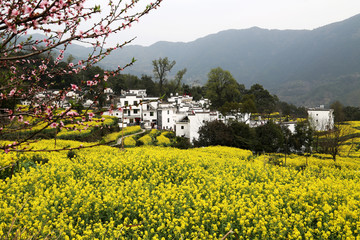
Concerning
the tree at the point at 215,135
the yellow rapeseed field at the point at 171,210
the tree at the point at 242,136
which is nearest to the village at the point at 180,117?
the tree at the point at 215,135

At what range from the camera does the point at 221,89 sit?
67.6 m

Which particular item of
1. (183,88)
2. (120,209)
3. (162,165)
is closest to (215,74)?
(183,88)

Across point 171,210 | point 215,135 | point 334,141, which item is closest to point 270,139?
point 215,135

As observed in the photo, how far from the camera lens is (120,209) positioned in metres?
6.32

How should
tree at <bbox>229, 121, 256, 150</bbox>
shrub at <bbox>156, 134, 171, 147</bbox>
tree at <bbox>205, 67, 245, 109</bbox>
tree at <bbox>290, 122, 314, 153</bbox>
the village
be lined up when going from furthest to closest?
1. tree at <bbox>205, 67, 245, 109</bbox>
2. the village
3. tree at <bbox>290, 122, 314, 153</bbox>
4. tree at <bbox>229, 121, 256, 150</bbox>
5. shrub at <bbox>156, 134, 171, 147</bbox>

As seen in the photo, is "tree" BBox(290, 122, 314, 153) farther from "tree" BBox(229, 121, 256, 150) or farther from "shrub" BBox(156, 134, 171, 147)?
"shrub" BBox(156, 134, 171, 147)

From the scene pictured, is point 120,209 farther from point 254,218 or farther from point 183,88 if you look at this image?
point 183,88

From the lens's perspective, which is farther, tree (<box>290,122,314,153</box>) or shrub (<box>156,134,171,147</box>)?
tree (<box>290,122,314,153</box>)

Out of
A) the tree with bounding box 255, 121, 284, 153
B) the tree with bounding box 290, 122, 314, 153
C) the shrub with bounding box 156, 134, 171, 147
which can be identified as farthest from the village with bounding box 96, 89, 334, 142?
the tree with bounding box 255, 121, 284, 153

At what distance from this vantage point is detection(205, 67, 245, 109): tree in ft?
215

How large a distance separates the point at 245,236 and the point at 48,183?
6.78 m

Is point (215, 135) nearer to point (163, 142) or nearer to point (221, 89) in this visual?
point (163, 142)

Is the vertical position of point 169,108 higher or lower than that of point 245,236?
higher

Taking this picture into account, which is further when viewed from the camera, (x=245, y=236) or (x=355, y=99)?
(x=355, y=99)
